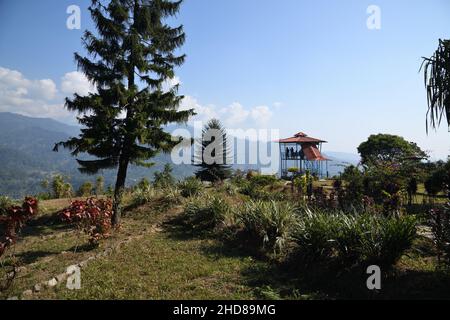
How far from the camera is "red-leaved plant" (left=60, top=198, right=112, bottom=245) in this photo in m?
7.52

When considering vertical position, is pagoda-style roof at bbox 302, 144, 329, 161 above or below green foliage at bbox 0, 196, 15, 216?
above

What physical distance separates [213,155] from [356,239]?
583 inches

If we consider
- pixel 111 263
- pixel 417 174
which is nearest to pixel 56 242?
pixel 111 263

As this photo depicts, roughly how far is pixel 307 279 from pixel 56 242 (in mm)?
7384

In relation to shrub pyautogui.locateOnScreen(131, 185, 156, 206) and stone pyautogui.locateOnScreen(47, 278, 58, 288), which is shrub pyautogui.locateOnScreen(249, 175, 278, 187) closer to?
shrub pyautogui.locateOnScreen(131, 185, 156, 206)

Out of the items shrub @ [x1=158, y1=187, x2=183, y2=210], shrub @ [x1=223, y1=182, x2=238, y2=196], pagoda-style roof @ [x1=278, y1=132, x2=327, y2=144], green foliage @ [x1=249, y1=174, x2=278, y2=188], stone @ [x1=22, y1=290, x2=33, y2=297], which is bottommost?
stone @ [x1=22, y1=290, x2=33, y2=297]

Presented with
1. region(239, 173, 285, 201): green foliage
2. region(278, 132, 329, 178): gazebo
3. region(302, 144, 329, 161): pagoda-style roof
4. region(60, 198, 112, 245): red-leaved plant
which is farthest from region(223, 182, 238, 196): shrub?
region(302, 144, 329, 161): pagoda-style roof

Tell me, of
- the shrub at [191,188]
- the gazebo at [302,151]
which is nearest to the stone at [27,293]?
the shrub at [191,188]

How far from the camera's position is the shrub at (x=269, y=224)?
747 cm

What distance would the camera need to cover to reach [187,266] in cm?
663

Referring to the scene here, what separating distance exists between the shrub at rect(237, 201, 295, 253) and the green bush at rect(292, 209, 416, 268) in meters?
A: 0.74

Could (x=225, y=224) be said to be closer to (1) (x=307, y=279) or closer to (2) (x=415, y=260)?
(1) (x=307, y=279)

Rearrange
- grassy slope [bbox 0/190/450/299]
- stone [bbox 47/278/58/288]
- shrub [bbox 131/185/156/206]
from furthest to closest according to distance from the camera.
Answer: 1. shrub [bbox 131/185/156/206]
2. stone [bbox 47/278/58/288]
3. grassy slope [bbox 0/190/450/299]
